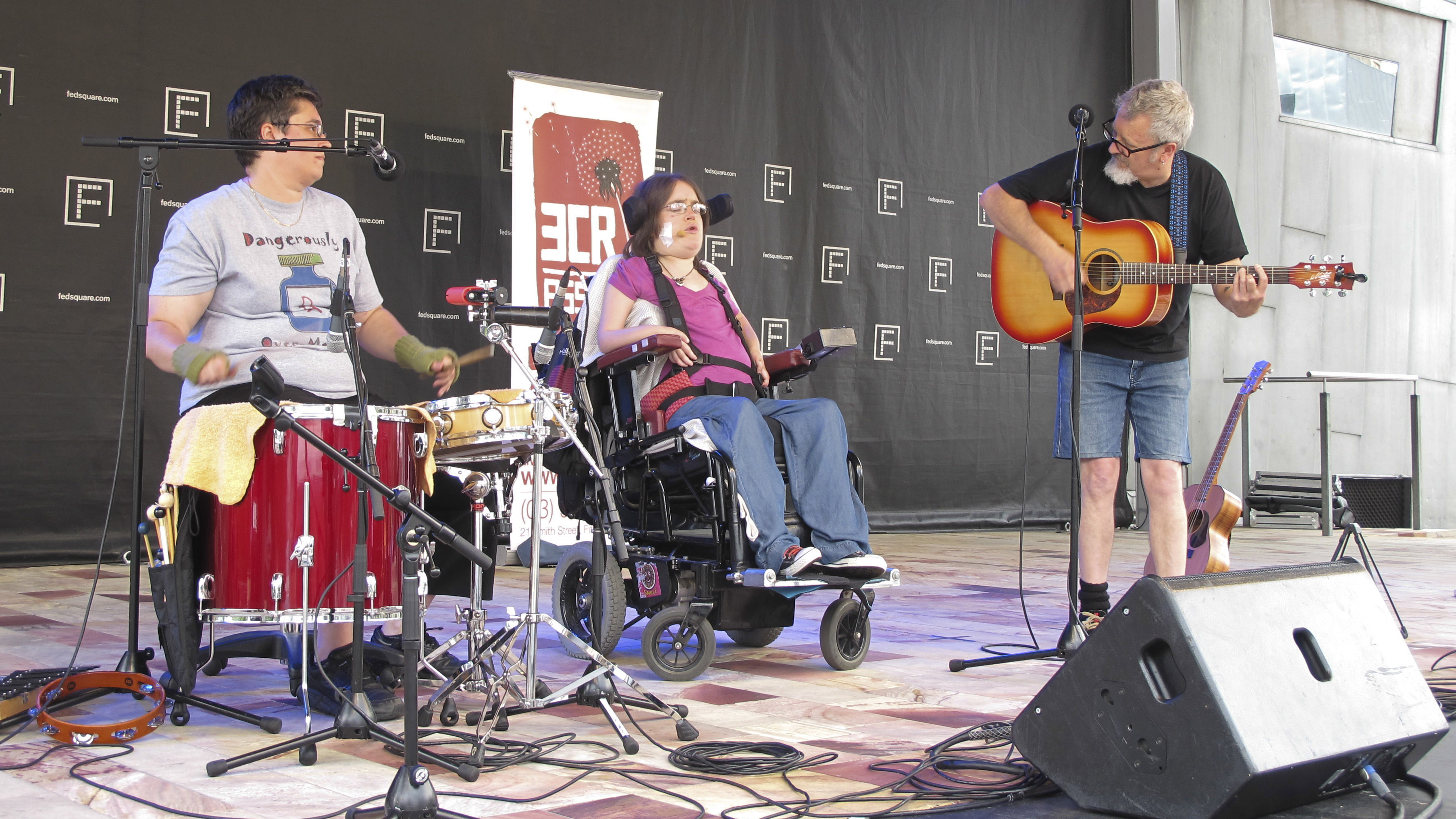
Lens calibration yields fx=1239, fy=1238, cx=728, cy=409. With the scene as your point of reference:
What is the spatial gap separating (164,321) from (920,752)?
1836 mm

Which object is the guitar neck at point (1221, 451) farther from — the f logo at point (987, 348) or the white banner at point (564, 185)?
the f logo at point (987, 348)

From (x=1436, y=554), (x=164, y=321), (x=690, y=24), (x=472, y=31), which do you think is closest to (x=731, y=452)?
(x=164, y=321)

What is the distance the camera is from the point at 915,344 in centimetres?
791

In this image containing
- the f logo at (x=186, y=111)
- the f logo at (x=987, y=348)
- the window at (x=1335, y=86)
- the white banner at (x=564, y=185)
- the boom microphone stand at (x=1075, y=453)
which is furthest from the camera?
the window at (x=1335, y=86)

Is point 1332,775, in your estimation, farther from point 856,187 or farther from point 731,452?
point 856,187

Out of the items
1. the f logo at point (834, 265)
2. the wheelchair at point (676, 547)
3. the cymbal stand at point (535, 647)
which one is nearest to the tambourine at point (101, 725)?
the cymbal stand at point (535, 647)

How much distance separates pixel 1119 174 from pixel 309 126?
218cm

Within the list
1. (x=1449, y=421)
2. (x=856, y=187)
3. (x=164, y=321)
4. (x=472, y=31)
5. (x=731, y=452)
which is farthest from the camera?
(x=1449, y=421)

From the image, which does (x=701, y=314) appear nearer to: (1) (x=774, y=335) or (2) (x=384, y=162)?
(2) (x=384, y=162)

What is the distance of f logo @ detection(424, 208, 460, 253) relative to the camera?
606 cm

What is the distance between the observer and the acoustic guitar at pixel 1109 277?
339 centimetres

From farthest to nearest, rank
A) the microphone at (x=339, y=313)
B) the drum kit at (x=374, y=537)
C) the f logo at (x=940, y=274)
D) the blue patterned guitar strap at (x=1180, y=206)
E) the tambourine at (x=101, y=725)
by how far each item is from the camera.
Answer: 1. the f logo at (x=940, y=274)
2. the blue patterned guitar strap at (x=1180, y=206)
3. the drum kit at (x=374, y=537)
4. the tambourine at (x=101, y=725)
5. the microphone at (x=339, y=313)

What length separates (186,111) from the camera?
5.50 meters

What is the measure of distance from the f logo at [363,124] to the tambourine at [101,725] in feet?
12.4
